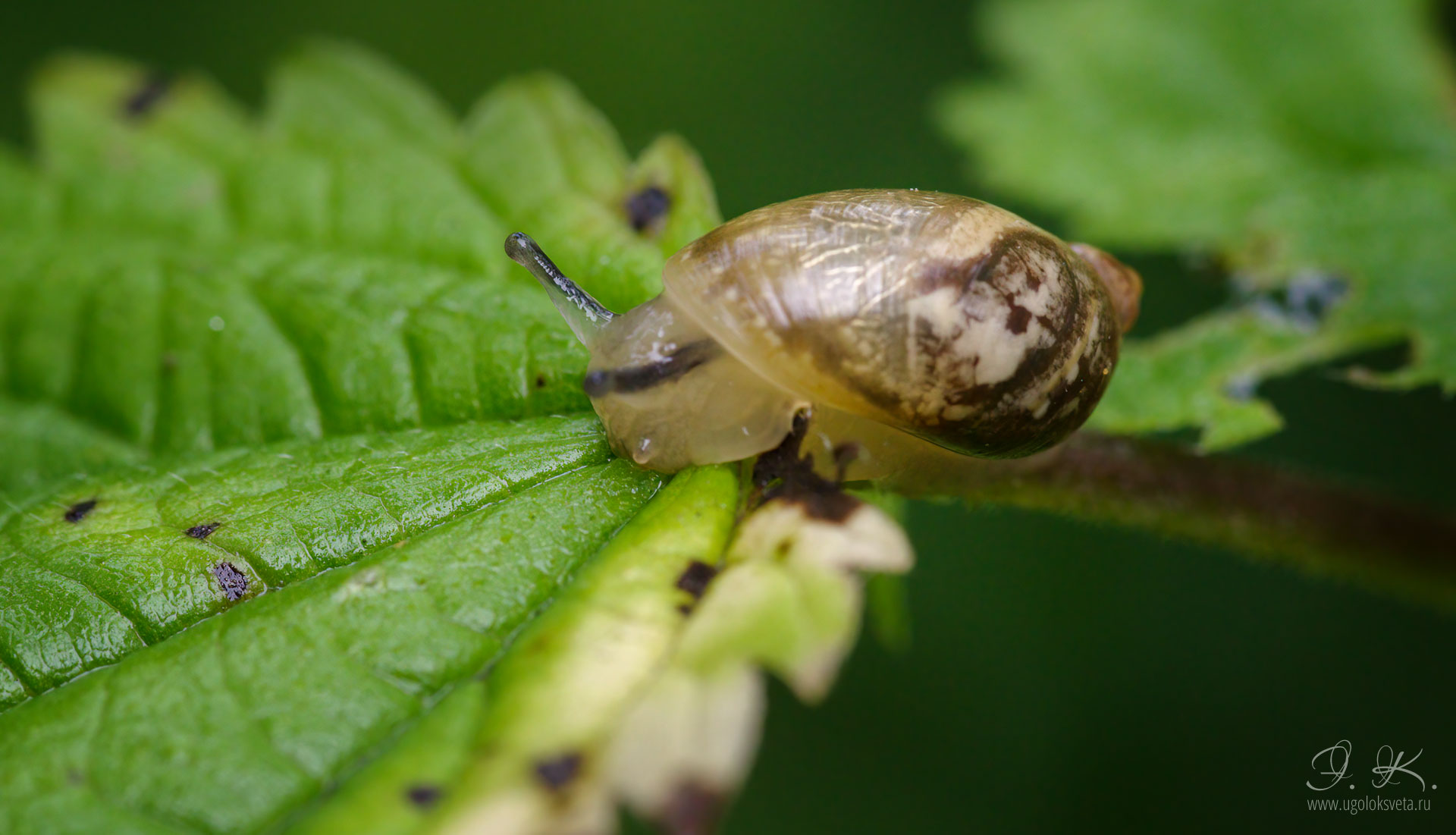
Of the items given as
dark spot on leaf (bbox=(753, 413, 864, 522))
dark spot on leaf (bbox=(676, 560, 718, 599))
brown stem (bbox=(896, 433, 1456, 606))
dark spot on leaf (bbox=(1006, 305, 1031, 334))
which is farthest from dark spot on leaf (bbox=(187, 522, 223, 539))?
dark spot on leaf (bbox=(1006, 305, 1031, 334))


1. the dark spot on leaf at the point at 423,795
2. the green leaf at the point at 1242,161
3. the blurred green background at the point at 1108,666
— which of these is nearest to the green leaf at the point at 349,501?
the dark spot on leaf at the point at 423,795

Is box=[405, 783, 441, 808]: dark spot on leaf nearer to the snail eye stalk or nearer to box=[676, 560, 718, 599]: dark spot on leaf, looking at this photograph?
box=[676, 560, 718, 599]: dark spot on leaf

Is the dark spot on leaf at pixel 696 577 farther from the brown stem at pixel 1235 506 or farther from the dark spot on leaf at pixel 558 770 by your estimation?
the brown stem at pixel 1235 506

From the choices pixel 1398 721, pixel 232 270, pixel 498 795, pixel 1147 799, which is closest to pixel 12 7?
pixel 232 270

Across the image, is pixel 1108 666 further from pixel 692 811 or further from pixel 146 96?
pixel 146 96

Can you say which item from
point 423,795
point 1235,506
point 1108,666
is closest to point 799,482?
point 423,795

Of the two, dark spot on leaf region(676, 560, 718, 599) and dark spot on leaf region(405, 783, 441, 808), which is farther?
dark spot on leaf region(676, 560, 718, 599)

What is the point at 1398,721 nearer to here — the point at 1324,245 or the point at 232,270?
the point at 1324,245
